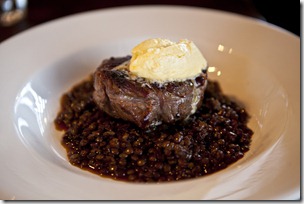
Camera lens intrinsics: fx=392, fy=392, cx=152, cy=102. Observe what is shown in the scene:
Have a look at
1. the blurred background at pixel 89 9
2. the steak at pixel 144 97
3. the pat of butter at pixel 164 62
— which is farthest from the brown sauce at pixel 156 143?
the blurred background at pixel 89 9

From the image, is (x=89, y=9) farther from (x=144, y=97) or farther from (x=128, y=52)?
(x=144, y=97)

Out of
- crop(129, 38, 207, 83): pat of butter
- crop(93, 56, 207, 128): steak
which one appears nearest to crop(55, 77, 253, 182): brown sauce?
crop(93, 56, 207, 128): steak

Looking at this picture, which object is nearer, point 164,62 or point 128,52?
point 164,62

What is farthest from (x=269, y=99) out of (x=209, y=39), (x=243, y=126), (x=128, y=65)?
(x=128, y=65)

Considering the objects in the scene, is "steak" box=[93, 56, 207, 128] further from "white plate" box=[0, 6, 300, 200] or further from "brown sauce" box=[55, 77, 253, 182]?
"white plate" box=[0, 6, 300, 200]

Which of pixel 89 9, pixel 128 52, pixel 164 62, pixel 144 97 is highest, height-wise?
pixel 164 62

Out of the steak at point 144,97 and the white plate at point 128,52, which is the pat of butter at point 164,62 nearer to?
the steak at point 144,97

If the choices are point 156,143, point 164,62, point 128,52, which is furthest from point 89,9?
point 156,143
